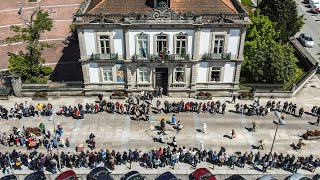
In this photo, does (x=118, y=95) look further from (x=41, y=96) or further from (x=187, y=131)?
(x=187, y=131)

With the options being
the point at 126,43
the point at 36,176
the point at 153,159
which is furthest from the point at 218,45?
the point at 36,176

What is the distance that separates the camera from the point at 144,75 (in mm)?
51469

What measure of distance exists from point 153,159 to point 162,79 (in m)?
13.9

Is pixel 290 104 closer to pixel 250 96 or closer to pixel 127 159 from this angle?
pixel 250 96

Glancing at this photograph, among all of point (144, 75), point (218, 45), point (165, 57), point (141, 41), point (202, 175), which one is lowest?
point (202, 175)

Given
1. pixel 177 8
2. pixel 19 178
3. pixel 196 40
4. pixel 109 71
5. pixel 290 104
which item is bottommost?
pixel 19 178

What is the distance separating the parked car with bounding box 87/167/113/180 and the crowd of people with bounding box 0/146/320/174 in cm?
188

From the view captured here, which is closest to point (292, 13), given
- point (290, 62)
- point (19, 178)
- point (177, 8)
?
point (290, 62)

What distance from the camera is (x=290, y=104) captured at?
49688 millimetres

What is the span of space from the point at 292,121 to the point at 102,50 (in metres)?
25.3

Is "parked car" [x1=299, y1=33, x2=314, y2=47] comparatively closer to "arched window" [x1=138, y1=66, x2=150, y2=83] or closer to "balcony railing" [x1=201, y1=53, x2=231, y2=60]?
"balcony railing" [x1=201, y1=53, x2=231, y2=60]

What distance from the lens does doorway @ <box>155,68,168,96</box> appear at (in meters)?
51.1

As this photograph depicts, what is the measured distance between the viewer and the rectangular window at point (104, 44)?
48.8 meters

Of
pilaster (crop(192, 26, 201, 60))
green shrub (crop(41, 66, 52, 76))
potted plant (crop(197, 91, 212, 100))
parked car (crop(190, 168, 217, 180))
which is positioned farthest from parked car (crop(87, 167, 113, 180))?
green shrub (crop(41, 66, 52, 76))
